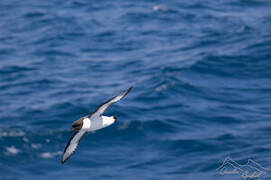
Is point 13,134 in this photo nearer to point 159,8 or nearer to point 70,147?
point 70,147

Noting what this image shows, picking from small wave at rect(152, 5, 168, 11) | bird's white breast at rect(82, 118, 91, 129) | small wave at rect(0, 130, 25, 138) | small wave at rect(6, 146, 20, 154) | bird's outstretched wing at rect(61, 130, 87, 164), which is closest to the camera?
bird's white breast at rect(82, 118, 91, 129)

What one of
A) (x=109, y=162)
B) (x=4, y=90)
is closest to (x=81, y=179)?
(x=109, y=162)

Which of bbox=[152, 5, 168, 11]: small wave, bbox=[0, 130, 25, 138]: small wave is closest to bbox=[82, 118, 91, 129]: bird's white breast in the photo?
bbox=[0, 130, 25, 138]: small wave

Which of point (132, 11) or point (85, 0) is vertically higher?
point (85, 0)

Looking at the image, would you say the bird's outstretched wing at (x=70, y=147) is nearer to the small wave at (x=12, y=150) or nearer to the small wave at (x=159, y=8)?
the small wave at (x=12, y=150)

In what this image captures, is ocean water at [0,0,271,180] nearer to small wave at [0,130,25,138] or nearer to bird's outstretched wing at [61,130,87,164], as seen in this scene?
small wave at [0,130,25,138]

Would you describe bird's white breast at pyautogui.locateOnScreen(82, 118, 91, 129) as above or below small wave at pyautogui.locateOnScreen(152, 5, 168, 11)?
below

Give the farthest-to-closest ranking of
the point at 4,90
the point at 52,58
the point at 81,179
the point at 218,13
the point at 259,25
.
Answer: the point at 218,13, the point at 259,25, the point at 52,58, the point at 4,90, the point at 81,179

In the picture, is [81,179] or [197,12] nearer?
[81,179]

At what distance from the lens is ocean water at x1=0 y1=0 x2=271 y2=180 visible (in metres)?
25.0

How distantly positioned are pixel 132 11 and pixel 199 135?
18099 mm

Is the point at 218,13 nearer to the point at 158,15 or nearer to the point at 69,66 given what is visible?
the point at 158,15

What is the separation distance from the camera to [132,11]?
41.0m

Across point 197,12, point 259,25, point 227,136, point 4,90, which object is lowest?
point 227,136
